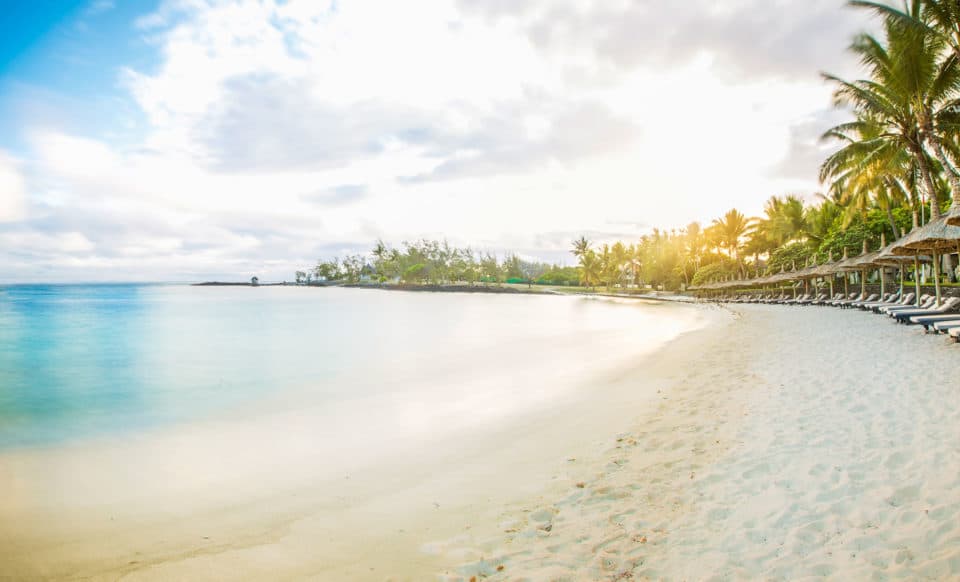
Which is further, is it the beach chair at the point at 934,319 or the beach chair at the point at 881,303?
the beach chair at the point at 881,303

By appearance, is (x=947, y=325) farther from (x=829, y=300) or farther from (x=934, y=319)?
(x=829, y=300)

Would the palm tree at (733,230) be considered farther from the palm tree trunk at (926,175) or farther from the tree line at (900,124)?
the palm tree trunk at (926,175)

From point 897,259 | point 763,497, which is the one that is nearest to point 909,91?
point 897,259

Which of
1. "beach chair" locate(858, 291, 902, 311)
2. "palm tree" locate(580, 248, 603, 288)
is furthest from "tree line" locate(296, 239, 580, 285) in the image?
"beach chair" locate(858, 291, 902, 311)

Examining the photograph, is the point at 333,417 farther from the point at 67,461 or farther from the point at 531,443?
the point at 531,443

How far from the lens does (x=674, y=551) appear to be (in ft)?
9.23

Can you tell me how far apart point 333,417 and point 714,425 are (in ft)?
19.6

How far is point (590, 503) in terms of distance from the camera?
365 cm

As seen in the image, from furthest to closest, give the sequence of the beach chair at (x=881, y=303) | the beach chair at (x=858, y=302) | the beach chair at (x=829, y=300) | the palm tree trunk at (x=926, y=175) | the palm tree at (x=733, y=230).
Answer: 1. the palm tree at (x=733, y=230)
2. the beach chair at (x=829, y=300)
3. the beach chair at (x=858, y=302)
4. the beach chair at (x=881, y=303)
5. the palm tree trunk at (x=926, y=175)

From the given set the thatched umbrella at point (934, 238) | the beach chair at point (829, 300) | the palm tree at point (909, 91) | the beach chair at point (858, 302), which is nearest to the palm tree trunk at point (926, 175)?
the palm tree at point (909, 91)

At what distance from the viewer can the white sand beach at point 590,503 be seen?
9.11 feet

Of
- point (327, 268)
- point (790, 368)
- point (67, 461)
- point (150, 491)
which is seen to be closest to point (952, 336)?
point (790, 368)

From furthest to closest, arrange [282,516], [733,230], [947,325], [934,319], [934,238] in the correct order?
[733,230], [934,238], [934,319], [947,325], [282,516]

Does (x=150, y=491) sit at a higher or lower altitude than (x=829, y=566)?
lower
